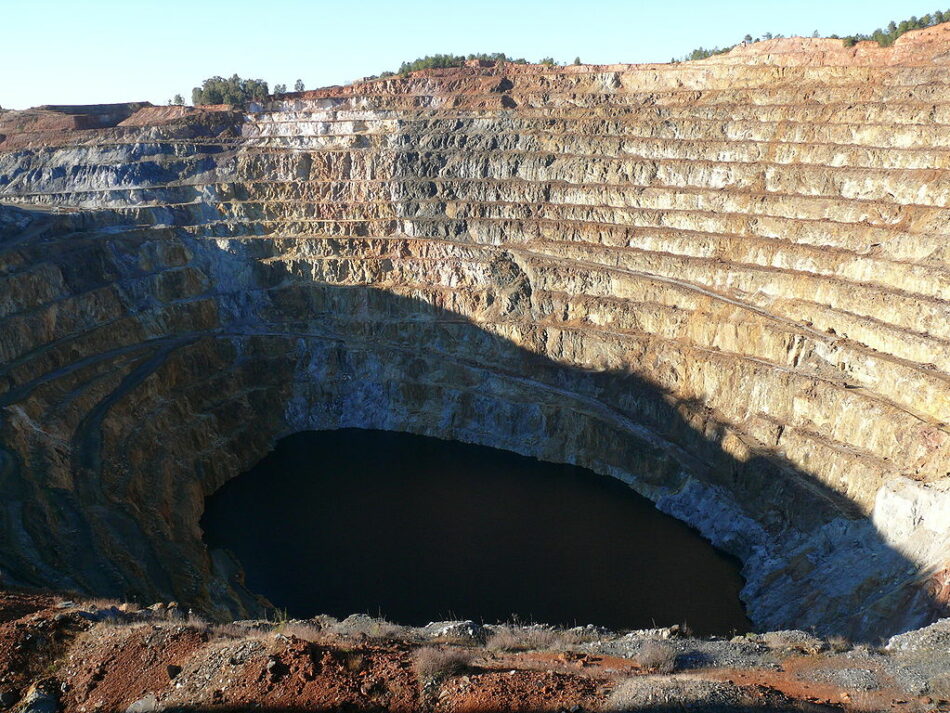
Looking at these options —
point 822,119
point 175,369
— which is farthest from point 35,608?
point 822,119

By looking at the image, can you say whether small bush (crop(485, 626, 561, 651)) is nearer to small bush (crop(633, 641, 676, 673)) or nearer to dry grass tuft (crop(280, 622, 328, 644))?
small bush (crop(633, 641, 676, 673))

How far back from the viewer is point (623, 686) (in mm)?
19578

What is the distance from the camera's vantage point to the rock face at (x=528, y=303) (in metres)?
43.2

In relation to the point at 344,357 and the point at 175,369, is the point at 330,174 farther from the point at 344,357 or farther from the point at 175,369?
the point at 175,369

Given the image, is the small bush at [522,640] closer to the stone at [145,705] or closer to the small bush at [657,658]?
the small bush at [657,658]

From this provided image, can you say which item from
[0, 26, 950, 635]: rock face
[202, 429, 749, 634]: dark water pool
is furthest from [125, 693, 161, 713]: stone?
[202, 429, 749, 634]: dark water pool

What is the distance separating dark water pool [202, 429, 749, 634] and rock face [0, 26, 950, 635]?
235 centimetres

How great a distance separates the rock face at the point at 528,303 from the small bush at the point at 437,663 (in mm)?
20805

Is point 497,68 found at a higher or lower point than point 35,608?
higher

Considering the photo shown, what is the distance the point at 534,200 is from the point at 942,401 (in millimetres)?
42018

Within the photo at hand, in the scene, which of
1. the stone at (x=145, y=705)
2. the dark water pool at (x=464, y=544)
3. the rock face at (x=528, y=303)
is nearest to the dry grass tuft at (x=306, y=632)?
the stone at (x=145, y=705)

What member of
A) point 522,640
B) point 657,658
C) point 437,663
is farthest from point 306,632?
point 657,658

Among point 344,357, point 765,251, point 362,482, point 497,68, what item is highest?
point 497,68

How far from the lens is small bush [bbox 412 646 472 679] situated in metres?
19.8
